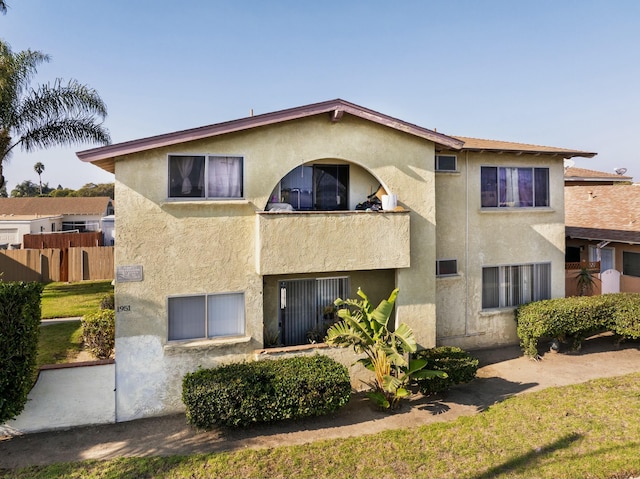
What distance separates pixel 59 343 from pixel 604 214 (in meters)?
26.5

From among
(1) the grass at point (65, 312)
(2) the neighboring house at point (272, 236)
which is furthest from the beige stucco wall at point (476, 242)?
(1) the grass at point (65, 312)

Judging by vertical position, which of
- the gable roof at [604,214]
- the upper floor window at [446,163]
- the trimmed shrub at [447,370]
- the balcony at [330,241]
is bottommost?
the trimmed shrub at [447,370]

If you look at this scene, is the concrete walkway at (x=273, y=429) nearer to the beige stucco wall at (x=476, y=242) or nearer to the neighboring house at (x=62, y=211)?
the beige stucco wall at (x=476, y=242)

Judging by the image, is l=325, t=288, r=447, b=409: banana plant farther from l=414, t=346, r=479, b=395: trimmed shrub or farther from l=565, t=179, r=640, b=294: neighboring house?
l=565, t=179, r=640, b=294: neighboring house

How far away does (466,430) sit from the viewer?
9164 millimetres

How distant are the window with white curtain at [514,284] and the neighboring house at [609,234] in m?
3.18

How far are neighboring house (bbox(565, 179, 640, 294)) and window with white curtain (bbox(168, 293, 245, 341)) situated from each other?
1452cm

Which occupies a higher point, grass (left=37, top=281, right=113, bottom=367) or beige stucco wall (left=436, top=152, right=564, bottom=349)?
beige stucco wall (left=436, top=152, right=564, bottom=349)

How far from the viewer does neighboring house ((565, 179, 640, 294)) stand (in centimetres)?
1820

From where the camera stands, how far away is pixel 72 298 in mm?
21391

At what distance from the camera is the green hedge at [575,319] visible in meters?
13.3

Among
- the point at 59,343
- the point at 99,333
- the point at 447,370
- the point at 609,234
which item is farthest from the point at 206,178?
the point at 609,234

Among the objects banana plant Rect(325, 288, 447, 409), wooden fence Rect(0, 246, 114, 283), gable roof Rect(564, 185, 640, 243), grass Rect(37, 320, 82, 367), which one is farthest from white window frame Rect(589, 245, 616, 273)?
wooden fence Rect(0, 246, 114, 283)

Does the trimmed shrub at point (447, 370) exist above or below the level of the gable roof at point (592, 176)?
below
